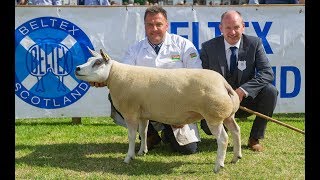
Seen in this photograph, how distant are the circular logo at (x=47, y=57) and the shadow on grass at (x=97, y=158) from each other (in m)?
1.18

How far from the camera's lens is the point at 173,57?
5141 mm

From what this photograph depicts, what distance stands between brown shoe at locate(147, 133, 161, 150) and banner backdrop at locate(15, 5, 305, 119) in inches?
56.3

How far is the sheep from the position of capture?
4309mm

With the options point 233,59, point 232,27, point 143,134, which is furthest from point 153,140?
point 232,27

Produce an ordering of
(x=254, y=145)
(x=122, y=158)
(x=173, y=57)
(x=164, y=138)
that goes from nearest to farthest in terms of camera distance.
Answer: (x=122, y=158) < (x=173, y=57) < (x=254, y=145) < (x=164, y=138)

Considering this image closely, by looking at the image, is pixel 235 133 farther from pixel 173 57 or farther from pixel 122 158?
pixel 122 158

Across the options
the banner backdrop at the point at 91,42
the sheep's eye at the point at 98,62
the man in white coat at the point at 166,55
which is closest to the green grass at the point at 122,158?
the man in white coat at the point at 166,55

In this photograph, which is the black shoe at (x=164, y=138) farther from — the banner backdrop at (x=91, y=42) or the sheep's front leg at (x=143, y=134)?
the banner backdrop at (x=91, y=42)

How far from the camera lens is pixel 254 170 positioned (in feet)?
14.8

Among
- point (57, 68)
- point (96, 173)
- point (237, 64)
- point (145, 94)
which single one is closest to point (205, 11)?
point (237, 64)

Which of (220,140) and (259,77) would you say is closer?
(220,140)

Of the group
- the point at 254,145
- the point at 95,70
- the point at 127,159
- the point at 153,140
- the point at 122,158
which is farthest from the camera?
the point at 153,140

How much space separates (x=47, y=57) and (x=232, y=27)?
→ 2.67 metres

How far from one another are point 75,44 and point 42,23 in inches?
19.7
